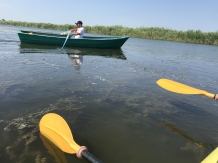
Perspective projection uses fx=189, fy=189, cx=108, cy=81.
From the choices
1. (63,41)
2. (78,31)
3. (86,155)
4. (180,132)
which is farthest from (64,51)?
(86,155)

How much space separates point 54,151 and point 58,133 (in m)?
0.24

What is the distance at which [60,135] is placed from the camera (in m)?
2.53

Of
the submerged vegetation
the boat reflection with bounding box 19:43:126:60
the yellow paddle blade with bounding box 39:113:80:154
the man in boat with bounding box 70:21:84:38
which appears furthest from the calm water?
the submerged vegetation

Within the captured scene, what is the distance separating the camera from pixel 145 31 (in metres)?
34.0

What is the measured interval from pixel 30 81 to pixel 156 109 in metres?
3.44

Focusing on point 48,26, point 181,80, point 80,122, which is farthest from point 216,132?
point 48,26

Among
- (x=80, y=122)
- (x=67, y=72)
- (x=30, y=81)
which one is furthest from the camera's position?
(x=67, y=72)

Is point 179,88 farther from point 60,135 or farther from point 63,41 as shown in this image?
point 63,41

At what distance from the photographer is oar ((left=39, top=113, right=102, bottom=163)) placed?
7.25 ft

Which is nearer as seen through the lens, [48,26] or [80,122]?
[80,122]

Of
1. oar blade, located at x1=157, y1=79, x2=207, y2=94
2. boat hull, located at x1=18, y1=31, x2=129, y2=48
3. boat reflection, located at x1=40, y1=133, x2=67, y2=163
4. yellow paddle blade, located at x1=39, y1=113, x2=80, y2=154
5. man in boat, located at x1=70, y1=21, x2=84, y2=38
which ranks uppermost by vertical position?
man in boat, located at x1=70, y1=21, x2=84, y2=38

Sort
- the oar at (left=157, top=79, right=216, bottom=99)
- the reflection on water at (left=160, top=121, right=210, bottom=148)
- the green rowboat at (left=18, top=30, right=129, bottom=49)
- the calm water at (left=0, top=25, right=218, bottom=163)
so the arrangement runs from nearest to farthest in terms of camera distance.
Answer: the calm water at (left=0, top=25, right=218, bottom=163) → the reflection on water at (left=160, top=121, right=210, bottom=148) → the oar at (left=157, top=79, right=216, bottom=99) → the green rowboat at (left=18, top=30, right=129, bottom=49)

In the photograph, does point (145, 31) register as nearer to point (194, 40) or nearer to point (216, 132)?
point (194, 40)

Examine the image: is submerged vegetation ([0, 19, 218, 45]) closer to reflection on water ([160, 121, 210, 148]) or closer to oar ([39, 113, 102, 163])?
reflection on water ([160, 121, 210, 148])
